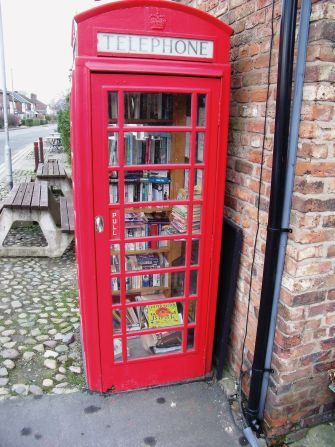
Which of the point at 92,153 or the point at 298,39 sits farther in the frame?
the point at 92,153

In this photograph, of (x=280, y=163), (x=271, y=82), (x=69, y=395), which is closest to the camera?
(x=280, y=163)

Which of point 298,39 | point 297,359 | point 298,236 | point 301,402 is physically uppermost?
point 298,39

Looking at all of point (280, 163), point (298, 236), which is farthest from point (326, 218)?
point (280, 163)

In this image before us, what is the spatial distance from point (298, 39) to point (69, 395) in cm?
290

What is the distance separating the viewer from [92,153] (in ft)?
7.84

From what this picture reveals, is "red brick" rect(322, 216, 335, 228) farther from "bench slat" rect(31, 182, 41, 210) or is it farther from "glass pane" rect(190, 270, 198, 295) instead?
"bench slat" rect(31, 182, 41, 210)

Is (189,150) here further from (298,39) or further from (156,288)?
(156,288)

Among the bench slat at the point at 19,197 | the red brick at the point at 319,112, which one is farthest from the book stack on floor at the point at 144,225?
the bench slat at the point at 19,197

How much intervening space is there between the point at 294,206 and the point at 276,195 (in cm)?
12

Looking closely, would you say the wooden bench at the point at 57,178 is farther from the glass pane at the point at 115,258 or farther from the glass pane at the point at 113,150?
the glass pane at the point at 113,150

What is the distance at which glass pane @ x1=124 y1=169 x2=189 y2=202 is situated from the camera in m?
2.74

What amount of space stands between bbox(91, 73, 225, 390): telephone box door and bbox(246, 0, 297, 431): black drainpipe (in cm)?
53

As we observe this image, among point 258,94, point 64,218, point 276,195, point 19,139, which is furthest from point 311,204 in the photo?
point 19,139

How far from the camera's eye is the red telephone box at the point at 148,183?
2.31 m
